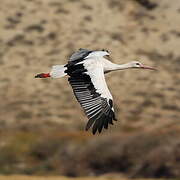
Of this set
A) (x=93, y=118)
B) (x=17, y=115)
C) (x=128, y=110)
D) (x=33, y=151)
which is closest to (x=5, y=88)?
(x=17, y=115)

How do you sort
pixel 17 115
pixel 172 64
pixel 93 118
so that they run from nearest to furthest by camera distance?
pixel 93 118 < pixel 17 115 < pixel 172 64

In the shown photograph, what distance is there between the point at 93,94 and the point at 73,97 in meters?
16.7

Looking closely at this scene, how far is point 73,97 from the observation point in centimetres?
2892

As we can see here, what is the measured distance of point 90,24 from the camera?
109 feet

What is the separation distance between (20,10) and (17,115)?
240 inches

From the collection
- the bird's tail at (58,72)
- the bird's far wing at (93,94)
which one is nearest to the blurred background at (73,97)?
the bird's tail at (58,72)

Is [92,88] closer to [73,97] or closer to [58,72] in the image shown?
[58,72]

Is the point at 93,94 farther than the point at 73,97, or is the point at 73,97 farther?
the point at 73,97

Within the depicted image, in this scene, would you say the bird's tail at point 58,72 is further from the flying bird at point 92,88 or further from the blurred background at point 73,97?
the blurred background at point 73,97

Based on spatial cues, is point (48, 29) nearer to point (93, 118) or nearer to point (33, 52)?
point (33, 52)

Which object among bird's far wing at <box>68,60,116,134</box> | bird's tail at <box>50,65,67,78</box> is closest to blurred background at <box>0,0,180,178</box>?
bird's tail at <box>50,65,67,78</box>

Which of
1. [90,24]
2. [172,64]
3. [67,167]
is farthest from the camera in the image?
[90,24]

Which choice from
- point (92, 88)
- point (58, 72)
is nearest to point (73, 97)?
point (58, 72)

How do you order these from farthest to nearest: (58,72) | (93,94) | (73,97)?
(73,97)
(58,72)
(93,94)
